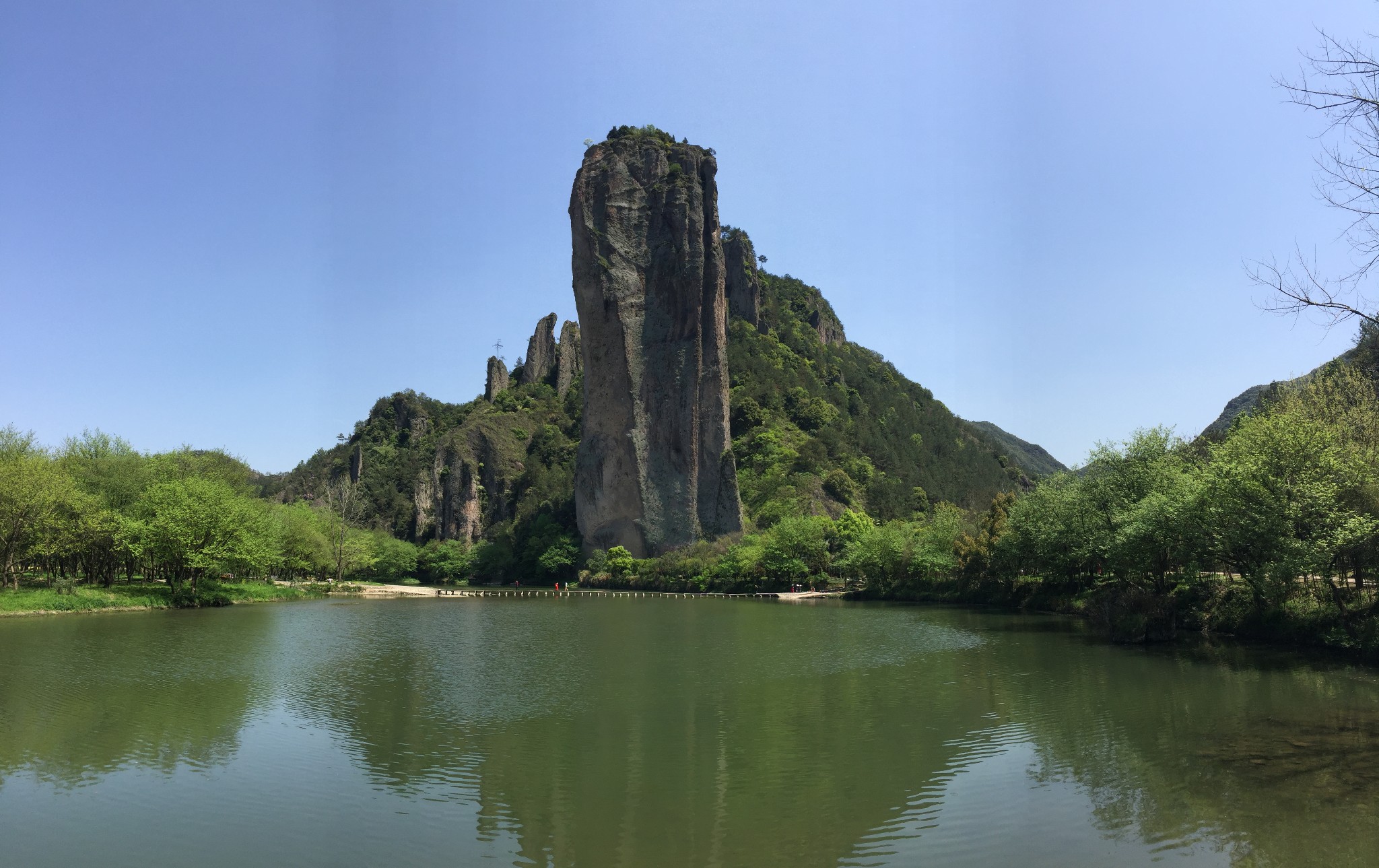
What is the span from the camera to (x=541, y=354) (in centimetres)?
15075

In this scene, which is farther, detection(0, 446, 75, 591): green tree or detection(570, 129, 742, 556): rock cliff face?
detection(570, 129, 742, 556): rock cliff face

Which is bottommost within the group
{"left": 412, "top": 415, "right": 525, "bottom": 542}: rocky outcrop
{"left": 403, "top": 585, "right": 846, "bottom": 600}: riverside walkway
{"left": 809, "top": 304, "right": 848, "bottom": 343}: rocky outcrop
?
{"left": 403, "top": 585, "right": 846, "bottom": 600}: riverside walkway

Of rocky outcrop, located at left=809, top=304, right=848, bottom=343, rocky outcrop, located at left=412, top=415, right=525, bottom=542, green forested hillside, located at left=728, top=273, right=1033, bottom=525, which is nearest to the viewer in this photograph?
green forested hillside, located at left=728, top=273, right=1033, bottom=525

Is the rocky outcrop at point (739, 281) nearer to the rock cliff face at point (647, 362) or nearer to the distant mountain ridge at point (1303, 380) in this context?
the rock cliff face at point (647, 362)

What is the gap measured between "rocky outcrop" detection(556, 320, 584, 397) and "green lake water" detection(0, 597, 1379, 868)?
4700 inches

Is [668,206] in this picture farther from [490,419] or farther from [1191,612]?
[1191,612]

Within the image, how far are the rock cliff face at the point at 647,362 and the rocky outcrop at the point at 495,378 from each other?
195ft

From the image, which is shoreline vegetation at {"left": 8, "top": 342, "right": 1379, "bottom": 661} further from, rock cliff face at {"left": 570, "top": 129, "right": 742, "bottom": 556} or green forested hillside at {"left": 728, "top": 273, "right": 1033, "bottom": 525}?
green forested hillside at {"left": 728, "top": 273, "right": 1033, "bottom": 525}

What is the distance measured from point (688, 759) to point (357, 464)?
448 ft

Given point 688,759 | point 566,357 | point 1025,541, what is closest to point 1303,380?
point 1025,541

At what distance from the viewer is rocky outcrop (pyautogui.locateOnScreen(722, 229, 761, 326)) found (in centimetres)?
13400

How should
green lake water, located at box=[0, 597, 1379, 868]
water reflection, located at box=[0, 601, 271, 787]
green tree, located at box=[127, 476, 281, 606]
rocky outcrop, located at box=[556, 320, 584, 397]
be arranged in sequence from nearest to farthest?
1. green lake water, located at box=[0, 597, 1379, 868]
2. water reflection, located at box=[0, 601, 271, 787]
3. green tree, located at box=[127, 476, 281, 606]
4. rocky outcrop, located at box=[556, 320, 584, 397]

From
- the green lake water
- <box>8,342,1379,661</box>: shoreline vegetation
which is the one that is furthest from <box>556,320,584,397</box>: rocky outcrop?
the green lake water

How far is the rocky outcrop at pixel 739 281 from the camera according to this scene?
134 m
